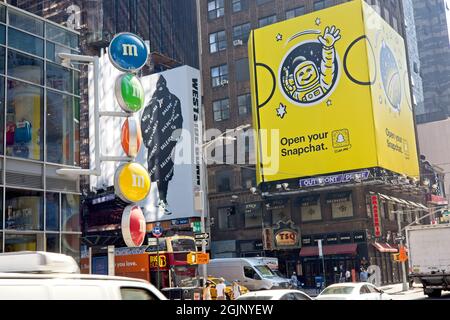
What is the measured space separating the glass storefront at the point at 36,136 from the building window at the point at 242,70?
113 feet

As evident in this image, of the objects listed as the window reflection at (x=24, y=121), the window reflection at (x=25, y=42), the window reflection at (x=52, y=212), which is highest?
the window reflection at (x=25, y=42)

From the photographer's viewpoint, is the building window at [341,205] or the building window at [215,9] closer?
the building window at [341,205]

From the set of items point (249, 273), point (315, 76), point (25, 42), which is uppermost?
point (315, 76)

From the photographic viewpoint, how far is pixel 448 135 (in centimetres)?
8412

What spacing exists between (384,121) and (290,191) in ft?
33.0

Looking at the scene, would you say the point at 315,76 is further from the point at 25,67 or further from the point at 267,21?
the point at 25,67

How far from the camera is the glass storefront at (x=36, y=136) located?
1867cm

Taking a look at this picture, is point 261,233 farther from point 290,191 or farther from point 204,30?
point 204,30

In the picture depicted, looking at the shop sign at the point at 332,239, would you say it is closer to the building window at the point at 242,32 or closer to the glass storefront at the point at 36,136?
the building window at the point at 242,32

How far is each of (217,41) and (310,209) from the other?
67.8ft

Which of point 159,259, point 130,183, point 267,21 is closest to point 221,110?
point 267,21

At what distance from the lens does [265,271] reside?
33.9 m

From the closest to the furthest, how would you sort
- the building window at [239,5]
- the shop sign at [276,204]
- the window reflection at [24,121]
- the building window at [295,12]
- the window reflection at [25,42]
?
the window reflection at [24,121]
the window reflection at [25,42]
the shop sign at [276,204]
the building window at [295,12]
the building window at [239,5]

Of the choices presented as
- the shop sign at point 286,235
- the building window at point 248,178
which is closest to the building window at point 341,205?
the shop sign at point 286,235
